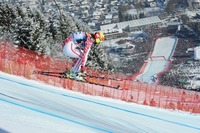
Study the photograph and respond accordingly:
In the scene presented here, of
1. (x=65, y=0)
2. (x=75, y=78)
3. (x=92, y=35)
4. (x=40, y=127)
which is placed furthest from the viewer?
(x=65, y=0)

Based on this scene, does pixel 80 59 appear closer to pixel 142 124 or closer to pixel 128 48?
pixel 142 124

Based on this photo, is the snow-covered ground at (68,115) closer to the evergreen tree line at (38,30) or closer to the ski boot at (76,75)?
the ski boot at (76,75)

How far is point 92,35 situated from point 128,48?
49904mm

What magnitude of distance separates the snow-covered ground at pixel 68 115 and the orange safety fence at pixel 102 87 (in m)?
2.04

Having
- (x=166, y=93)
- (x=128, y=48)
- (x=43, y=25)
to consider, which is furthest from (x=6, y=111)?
(x=128, y=48)

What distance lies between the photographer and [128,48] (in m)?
58.8

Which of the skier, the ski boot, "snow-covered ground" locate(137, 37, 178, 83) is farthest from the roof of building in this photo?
the skier

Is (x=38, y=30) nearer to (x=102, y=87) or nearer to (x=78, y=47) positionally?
(x=102, y=87)

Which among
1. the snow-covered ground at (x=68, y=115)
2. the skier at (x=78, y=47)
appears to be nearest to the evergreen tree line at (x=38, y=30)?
the snow-covered ground at (x=68, y=115)

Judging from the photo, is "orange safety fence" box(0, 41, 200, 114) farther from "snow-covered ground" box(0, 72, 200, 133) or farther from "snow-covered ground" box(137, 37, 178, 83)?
"snow-covered ground" box(137, 37, 178, 83)

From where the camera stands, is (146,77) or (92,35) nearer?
(92,35)

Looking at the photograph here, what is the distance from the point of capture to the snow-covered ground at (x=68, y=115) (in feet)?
20.0

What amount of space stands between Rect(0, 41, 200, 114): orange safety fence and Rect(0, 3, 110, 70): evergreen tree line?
110 inches

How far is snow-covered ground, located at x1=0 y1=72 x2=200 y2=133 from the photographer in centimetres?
609
